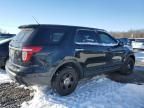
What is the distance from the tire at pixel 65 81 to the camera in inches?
181

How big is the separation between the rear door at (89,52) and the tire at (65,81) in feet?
1.41

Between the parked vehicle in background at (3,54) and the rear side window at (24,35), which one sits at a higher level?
the rear side window at (24,35)

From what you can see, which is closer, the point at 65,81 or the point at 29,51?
the point at 29,51

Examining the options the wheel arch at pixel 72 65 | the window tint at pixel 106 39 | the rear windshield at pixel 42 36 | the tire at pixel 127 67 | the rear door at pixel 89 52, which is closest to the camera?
the rear windshield at pixel 42 36

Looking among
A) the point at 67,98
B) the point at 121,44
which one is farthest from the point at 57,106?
the point at 121,44

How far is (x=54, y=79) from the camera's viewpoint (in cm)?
458

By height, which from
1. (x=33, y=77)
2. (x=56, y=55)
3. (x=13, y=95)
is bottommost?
(x=13, y=95)

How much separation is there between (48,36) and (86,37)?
1.27 meters

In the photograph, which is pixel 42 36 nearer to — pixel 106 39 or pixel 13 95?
pixel 13 95

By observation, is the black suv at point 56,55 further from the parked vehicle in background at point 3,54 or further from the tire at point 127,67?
the parked vehicle in background at point 3,54

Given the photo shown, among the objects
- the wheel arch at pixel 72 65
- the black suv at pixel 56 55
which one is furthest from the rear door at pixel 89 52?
the wheel arch at pixel 72 65

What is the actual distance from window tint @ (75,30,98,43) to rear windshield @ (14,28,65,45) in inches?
20.8

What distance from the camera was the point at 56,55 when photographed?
173 inches

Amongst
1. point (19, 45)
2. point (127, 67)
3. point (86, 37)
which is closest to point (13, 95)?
point (19, 45)
